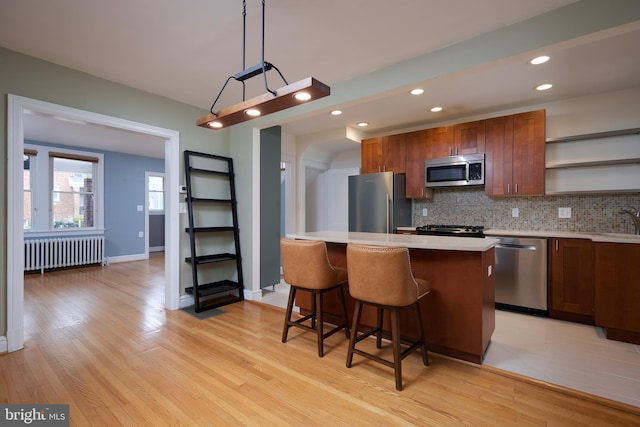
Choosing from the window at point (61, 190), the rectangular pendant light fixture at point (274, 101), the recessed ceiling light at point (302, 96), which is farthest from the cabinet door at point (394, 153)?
the window at point (61, 190)

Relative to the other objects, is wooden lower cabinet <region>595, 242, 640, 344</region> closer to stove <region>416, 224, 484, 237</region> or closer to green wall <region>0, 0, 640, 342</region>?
stove <region>416, 224, 484, 237</region>

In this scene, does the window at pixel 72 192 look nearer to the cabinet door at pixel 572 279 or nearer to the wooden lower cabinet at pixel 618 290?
the cabinet door at pixel 572 279

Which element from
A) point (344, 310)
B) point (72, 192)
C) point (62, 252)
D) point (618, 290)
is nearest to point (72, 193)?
point (72, 192)

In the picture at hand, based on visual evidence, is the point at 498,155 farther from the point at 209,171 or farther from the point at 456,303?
the point at 209,171

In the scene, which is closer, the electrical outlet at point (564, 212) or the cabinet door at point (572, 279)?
the cabinet door at point (572, 279)

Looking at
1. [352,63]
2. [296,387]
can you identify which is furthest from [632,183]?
[296,387]

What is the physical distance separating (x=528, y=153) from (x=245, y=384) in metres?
3.79

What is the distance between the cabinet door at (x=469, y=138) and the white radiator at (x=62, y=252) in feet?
22.9

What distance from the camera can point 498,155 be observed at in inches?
146

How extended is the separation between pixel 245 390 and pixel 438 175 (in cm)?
348

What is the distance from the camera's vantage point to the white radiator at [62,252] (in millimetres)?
5477

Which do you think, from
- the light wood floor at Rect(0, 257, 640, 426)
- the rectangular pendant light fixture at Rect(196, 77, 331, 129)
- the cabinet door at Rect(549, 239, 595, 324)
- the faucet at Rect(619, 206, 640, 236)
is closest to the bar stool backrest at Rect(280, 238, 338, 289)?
the light wood floor at Rect(0, 257, 640, 426)

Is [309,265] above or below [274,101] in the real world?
below

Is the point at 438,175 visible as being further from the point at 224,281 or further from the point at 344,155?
the point at 224,281
